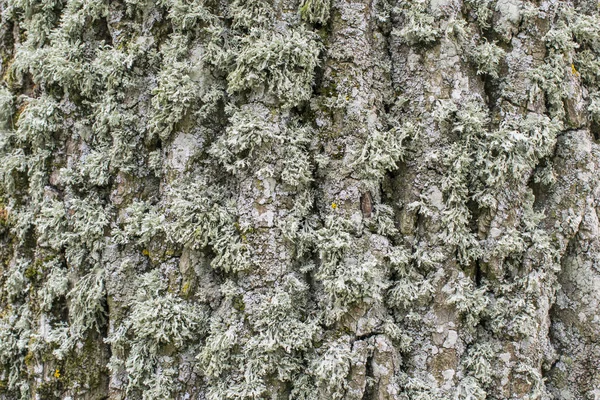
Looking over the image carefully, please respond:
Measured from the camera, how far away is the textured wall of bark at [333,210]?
65.4 inches

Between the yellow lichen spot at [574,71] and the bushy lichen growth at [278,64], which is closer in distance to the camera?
the bushy lichen growth at [278,64]

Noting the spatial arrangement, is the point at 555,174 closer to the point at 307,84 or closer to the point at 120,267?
the point at 307,84

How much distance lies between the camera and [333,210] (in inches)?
67.3

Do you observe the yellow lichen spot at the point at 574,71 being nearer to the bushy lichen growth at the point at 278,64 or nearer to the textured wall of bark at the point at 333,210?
the textured wall of bark at the point at 333,210

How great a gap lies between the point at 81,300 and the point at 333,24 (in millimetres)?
1587

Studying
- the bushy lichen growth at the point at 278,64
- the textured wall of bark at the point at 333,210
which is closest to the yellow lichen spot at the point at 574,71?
the textured wall of bark at the point at 333,210

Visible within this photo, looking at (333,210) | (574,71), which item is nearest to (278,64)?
(333,210)

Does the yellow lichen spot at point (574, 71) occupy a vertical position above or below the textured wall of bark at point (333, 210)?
above

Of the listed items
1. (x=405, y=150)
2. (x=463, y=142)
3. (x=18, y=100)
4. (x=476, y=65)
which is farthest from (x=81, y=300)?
(x=476, y=65)

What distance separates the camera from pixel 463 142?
173 centimetres

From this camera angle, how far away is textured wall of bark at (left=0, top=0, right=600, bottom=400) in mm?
1660

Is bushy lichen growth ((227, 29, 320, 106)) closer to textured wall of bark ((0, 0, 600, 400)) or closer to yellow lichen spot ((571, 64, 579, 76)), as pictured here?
textured wall of bark ((0, 0, 600, 400))

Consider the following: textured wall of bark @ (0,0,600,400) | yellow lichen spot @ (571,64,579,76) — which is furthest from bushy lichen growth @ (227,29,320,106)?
yellow lichen spot @ (571,64,579,76)

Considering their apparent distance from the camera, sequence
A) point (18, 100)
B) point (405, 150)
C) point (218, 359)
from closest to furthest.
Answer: point (218, 359) < point (405, 150) < point (18, 100)
